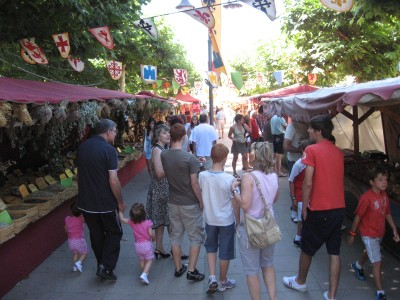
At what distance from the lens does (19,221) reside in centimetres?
419

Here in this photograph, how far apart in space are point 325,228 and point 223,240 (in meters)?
0.99

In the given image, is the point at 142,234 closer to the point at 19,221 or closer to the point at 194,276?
the point at 194,276

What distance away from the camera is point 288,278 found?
4.04 m

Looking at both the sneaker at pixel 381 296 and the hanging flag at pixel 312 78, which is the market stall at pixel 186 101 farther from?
the sneaker at pixel 381 296

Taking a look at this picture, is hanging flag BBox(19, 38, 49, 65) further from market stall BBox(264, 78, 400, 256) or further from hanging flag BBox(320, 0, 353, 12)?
hanging flag BBox(320, 0, 353, 12)

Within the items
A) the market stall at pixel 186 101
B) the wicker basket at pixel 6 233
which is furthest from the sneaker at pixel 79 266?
the market stall at pixel 186 101

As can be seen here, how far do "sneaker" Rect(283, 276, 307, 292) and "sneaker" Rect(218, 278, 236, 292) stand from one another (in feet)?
1.85

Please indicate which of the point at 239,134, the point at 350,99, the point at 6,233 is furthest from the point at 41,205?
the point at 239,134

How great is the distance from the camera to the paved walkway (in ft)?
12.7

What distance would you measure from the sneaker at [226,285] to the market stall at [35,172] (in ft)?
7.58

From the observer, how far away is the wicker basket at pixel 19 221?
4.12 metres

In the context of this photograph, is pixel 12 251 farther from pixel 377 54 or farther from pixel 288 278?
pixel 377 54

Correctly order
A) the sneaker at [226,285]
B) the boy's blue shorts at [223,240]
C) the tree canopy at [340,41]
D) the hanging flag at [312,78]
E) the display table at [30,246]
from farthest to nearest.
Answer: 1. the hanging flag at [312,78]
2. the tree canopy at [340,41]
3. the display table at [30,246]
4. the sneaker at [226,285]
5. the boy's blue shorts at [223,240]

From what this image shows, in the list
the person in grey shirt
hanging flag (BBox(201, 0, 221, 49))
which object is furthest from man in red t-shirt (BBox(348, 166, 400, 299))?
hanging flag (BBox(201, 0, 221, 49))
